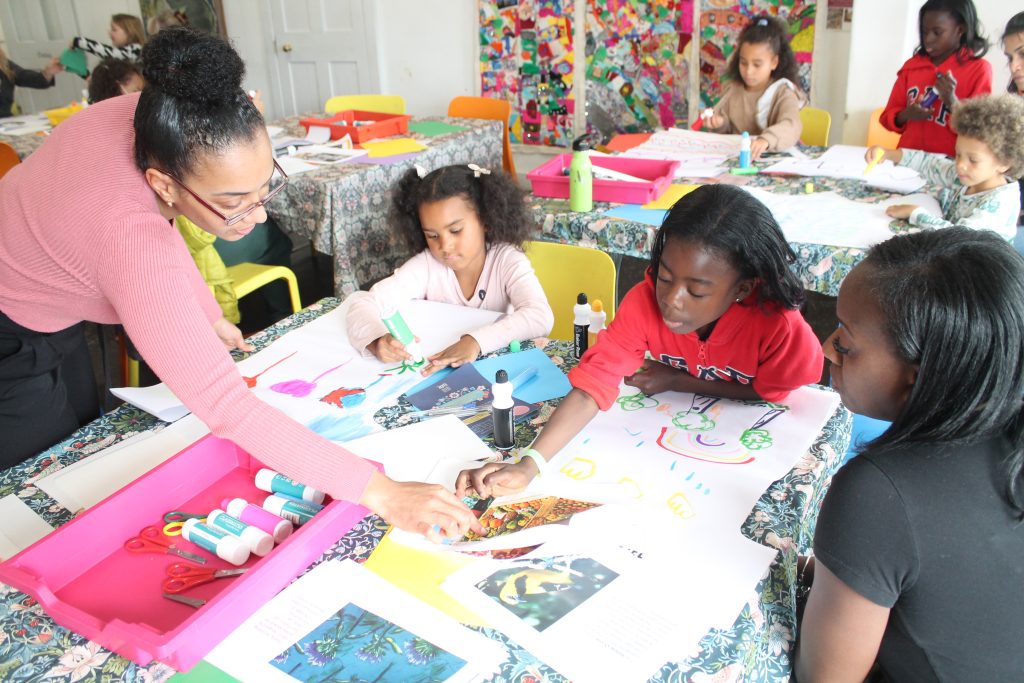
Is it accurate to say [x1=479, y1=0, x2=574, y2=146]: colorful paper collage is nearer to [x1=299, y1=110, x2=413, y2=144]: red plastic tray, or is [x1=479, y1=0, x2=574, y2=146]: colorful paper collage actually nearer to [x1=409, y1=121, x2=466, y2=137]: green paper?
[x1=409, y1=121, x2=466, y2=137]: green paper

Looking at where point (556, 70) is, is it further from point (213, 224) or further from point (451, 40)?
point (213, 224)

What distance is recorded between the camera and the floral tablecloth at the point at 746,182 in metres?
2.01

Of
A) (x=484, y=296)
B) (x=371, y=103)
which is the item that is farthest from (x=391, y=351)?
(x=371, y=103)

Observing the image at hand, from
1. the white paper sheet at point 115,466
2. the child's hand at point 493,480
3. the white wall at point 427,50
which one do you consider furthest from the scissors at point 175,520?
the white wall at point 427,50

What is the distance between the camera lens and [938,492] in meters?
0.81

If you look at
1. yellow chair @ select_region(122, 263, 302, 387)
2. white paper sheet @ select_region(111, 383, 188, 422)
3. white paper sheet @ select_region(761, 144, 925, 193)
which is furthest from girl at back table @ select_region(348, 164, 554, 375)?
white paper sheet @ select_region(761, 144, 925, 193)

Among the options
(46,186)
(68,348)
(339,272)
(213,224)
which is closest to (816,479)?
(213,224)

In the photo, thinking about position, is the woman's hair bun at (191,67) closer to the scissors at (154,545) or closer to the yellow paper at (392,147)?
the scissors at (154,545)

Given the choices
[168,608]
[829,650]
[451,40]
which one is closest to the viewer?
[829,650]

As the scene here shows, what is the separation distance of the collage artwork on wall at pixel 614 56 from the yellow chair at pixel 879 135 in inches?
29.0

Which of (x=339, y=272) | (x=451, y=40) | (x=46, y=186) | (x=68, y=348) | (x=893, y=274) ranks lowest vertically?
(x=339, y=272)

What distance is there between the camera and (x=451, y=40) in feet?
17.0

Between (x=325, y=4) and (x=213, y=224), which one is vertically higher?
(x=325, y=4)

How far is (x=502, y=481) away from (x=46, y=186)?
801 millimetres
